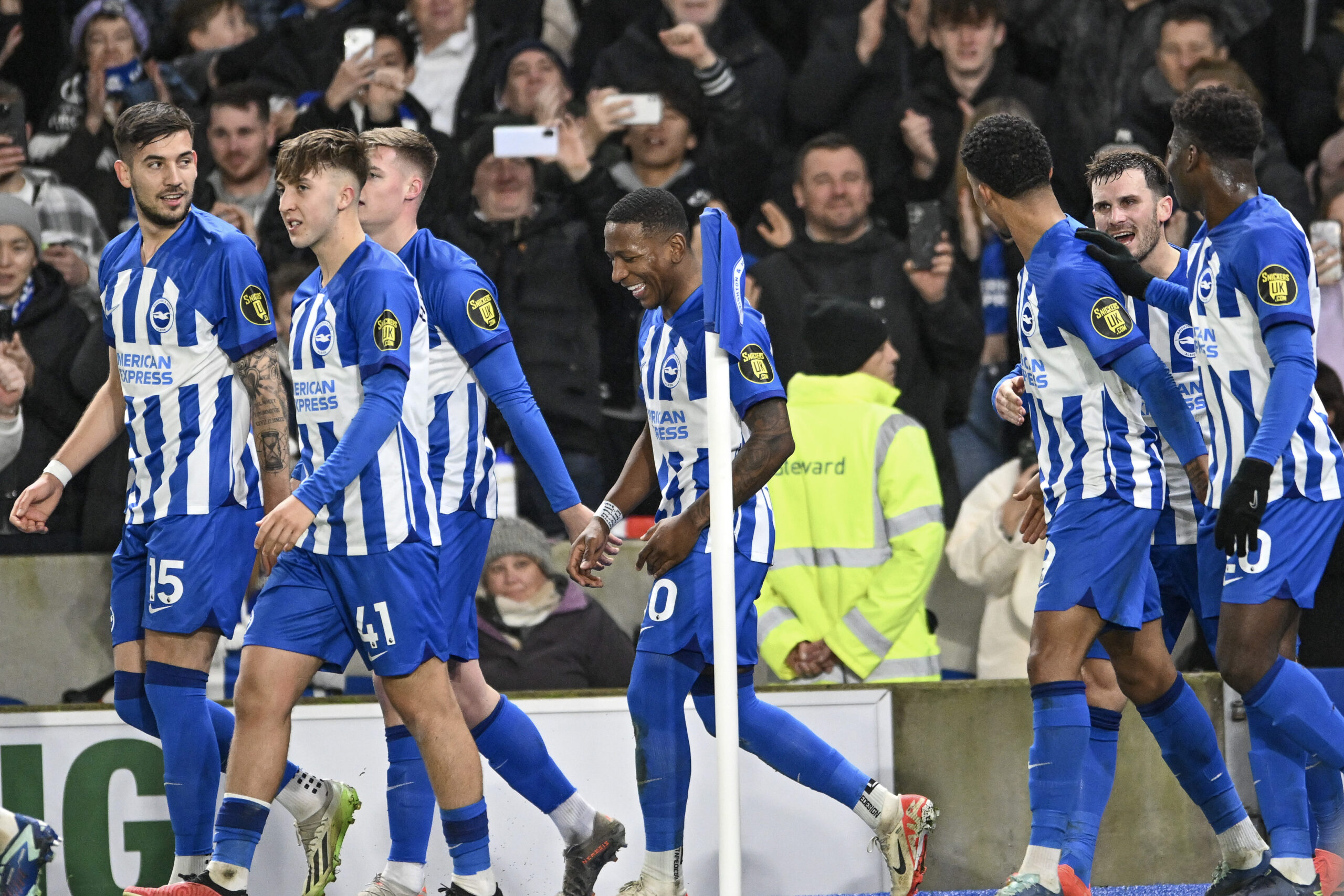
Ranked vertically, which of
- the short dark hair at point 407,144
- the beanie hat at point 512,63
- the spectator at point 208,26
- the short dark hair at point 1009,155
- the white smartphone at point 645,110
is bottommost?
the short dark hair at point 1009,155

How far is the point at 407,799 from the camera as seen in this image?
4.18 meters

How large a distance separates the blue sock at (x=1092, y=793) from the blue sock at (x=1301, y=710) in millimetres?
444

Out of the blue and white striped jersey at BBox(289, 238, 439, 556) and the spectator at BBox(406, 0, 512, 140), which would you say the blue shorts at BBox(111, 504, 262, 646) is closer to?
the blue and white striped jersey at BBox(289, 238, 439, 556)

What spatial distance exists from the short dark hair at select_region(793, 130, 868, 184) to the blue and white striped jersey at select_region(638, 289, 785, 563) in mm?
2734

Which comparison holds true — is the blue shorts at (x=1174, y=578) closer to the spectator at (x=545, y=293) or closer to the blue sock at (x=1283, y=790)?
the blue sock at (x=1283, y=790)

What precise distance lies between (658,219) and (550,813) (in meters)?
1.75

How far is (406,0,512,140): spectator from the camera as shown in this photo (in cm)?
705

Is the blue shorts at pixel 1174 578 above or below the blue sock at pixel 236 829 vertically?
above

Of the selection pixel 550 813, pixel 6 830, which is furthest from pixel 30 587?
pixel 550 813

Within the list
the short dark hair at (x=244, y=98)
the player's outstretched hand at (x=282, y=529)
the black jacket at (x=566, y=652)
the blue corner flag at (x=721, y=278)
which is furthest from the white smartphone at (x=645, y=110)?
the player's outstretched hand at (x=282, y=529)

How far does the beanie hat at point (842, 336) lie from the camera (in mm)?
6168

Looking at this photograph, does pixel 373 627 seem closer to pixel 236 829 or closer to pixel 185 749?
pixel 236 829

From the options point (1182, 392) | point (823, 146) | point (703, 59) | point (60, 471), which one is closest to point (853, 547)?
point (1182, 392)

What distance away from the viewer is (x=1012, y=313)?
6.73 meters
